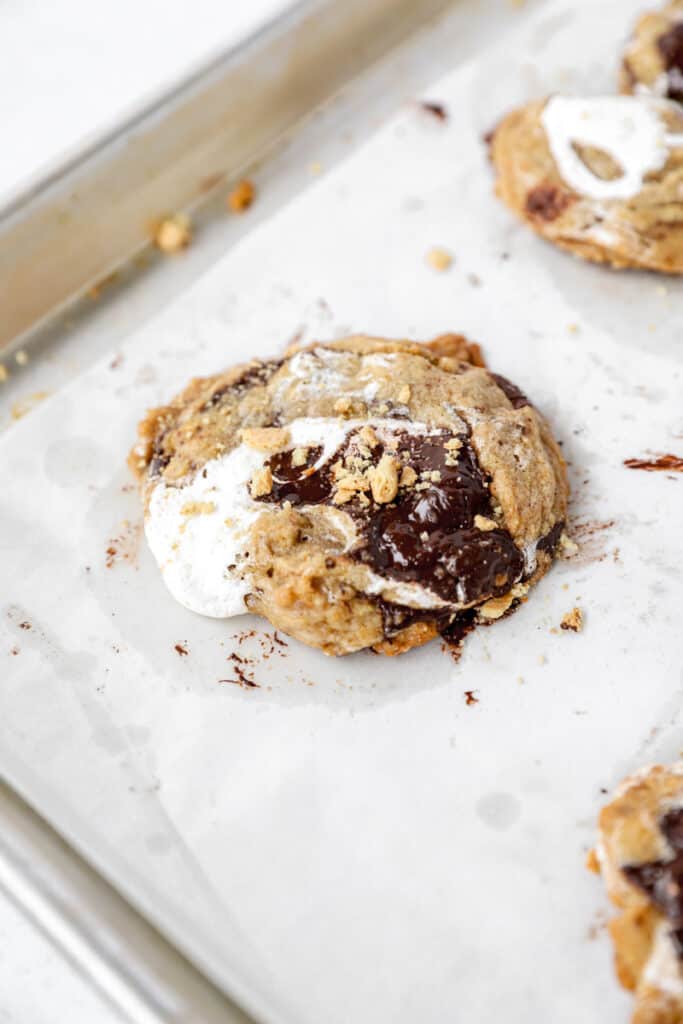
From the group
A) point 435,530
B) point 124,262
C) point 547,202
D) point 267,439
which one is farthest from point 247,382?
point 547,202

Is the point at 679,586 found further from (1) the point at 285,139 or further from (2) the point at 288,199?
(1) the point at 285,139

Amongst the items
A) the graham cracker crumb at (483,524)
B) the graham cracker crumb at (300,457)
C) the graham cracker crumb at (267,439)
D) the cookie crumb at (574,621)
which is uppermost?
the graham cracker crumb at (267,439)

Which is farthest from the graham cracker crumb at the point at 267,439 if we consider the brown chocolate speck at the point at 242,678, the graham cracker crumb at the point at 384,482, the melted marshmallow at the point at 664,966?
the melted marshmallow at the point at 664,966

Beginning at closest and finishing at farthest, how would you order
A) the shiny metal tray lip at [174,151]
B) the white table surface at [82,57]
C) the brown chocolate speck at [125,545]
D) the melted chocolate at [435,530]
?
1. the melted chocolate at [435,530]
2. the brown chocolate speck at [125,545]
3. the shiny metal tray lip at [174,151]
4. the white table surface at [82,57]

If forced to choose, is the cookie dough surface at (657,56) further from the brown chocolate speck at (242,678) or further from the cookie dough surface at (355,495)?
the brown chocolate speck at (242,678)

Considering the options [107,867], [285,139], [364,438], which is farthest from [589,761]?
[285,139]

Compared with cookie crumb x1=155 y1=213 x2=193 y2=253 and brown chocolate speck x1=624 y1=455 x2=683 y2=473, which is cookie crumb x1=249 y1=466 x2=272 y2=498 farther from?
cookie crumb x1=155 y1=213 x2=193 y2=253

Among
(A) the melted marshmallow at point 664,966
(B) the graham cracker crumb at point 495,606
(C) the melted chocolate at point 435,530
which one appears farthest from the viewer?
(B) the graham cracker crumb at point 495,606
